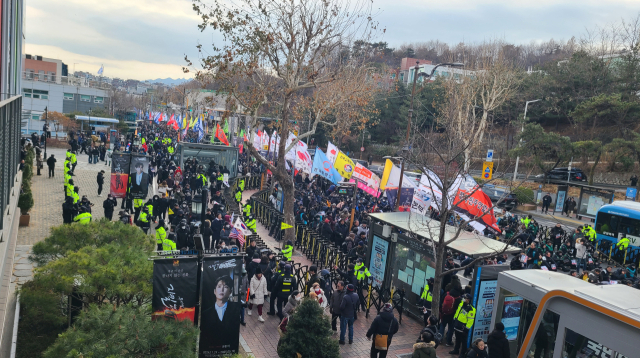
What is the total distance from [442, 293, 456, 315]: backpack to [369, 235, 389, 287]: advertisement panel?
3264mm

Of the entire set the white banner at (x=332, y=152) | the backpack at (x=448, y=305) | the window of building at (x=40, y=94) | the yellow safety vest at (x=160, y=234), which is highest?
the window of building at (x=40, y=94)

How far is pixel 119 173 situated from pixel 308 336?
1453cm

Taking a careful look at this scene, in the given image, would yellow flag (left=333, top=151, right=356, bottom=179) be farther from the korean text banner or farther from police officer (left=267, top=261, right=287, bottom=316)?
police officer (left=267, top=261, right=287, bottom=316)

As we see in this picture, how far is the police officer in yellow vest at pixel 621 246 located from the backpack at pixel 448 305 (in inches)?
524

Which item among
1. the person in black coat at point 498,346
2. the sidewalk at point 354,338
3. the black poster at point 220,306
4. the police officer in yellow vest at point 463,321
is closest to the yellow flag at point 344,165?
the sidewalk at point 354,338

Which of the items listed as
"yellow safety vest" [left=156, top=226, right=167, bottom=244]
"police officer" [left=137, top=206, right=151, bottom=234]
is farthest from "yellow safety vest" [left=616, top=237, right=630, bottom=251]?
"police officer" [left=137, top=206, right=151, bottom=234]

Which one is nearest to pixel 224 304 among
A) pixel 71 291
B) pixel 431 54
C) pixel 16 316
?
pixel 71 291

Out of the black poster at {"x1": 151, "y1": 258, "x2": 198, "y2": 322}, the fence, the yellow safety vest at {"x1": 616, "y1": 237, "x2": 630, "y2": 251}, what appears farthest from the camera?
the yellow safety vest at {"x1": 616, "y1": 237, "x2": 630, "y2": 251}

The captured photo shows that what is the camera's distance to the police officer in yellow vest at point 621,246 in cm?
2011

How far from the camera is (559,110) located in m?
48.0

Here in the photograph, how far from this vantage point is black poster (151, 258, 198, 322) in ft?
24.7

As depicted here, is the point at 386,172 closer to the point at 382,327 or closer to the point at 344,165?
the point at 344,165

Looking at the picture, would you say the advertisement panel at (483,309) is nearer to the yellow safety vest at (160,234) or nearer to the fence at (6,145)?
the yellow safety vest at (160,234)

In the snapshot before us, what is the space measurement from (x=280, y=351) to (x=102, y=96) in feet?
294
